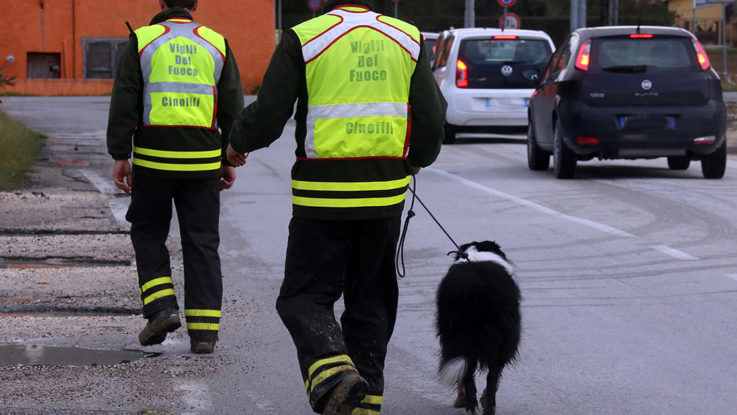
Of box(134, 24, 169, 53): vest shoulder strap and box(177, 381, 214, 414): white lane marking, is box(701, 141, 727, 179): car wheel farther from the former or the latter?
box(177, 381, 214, 414): white lane marking

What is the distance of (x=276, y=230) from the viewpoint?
10664mm

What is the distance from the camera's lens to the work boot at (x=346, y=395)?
4.48m

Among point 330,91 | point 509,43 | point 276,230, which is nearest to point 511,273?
point 330,91

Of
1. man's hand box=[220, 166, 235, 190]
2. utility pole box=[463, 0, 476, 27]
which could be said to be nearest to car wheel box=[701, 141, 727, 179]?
man's hand box=[220, 166, 235, 190]

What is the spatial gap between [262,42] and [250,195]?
112 ft

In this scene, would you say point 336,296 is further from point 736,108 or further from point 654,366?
point 736,108

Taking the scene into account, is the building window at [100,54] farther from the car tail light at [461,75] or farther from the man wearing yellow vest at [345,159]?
the man wearing yellow vest at [345,159]

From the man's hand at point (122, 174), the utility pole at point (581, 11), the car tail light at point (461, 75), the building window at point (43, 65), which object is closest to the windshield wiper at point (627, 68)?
the car tail light at point (461, 75)

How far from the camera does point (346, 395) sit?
4.47 meters

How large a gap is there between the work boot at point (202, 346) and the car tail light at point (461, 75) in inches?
520

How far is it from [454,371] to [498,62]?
14641 mm

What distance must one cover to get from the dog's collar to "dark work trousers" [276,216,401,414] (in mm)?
440

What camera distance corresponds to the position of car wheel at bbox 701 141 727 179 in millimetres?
14281

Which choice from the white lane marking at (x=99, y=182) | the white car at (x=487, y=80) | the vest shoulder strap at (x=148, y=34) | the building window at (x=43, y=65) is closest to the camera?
the vest shoulder strap at (x=148, y=34)
